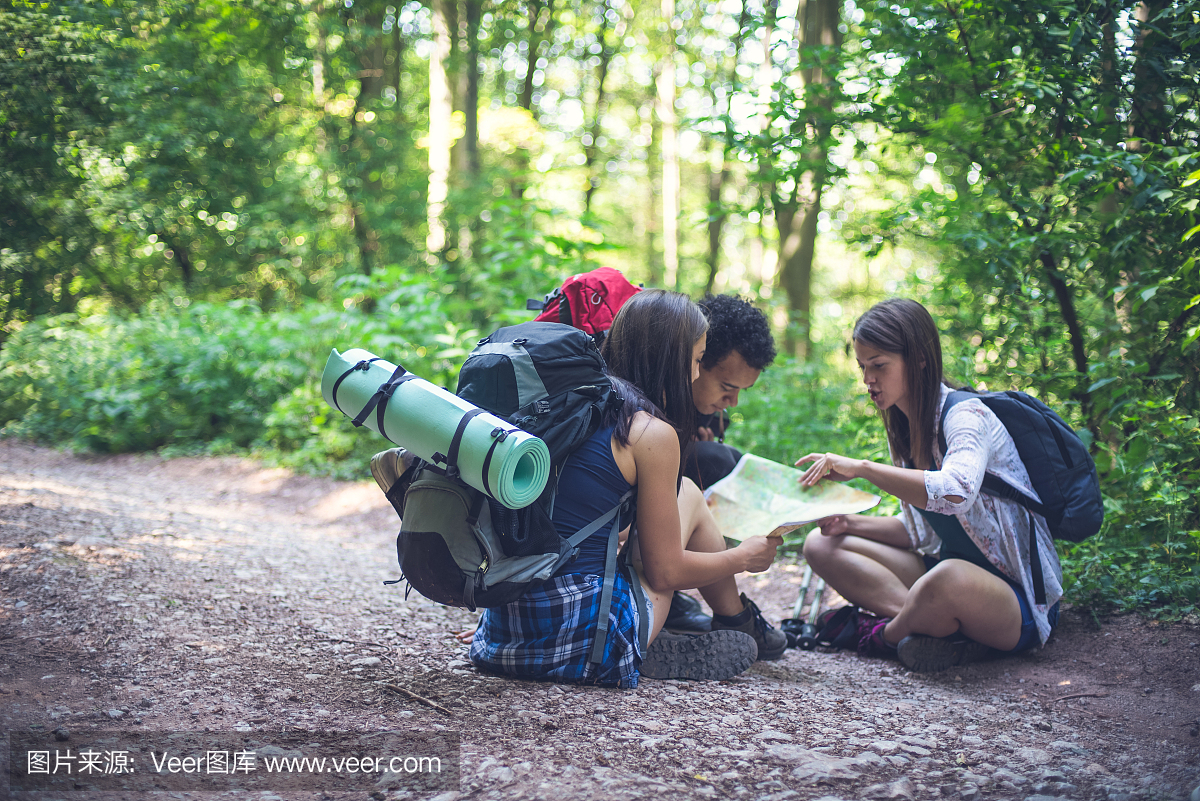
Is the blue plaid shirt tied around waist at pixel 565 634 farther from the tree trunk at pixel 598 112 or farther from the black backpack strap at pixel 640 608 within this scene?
the tree trunk at pixel 598 112

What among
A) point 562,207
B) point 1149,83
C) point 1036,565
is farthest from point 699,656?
point 562,207

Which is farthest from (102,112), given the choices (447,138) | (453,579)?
(453,579)

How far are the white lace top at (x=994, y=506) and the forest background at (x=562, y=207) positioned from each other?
0.64 meters

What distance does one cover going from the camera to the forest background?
3.41 meters

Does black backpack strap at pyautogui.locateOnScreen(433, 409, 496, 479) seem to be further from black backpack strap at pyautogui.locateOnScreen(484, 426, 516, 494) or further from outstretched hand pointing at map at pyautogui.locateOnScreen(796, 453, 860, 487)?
outstretched hand pointing at map at pyautogui.locateOnScreen(796, 453, 860, 487)

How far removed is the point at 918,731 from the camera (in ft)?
7.55

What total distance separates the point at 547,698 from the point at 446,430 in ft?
3.11

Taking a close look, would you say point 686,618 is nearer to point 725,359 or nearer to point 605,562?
point 605,562

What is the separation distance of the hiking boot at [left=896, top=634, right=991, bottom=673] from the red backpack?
1.76 meters

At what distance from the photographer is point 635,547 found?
2613 millimetres

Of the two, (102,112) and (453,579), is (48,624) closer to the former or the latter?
(453,579)

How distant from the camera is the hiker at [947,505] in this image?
2.72m

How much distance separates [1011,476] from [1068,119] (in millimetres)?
1968

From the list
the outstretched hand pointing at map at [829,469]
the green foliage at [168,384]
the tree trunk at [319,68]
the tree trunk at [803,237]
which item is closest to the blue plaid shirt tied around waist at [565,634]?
the outstretched hand pointing at map at [829,469]
